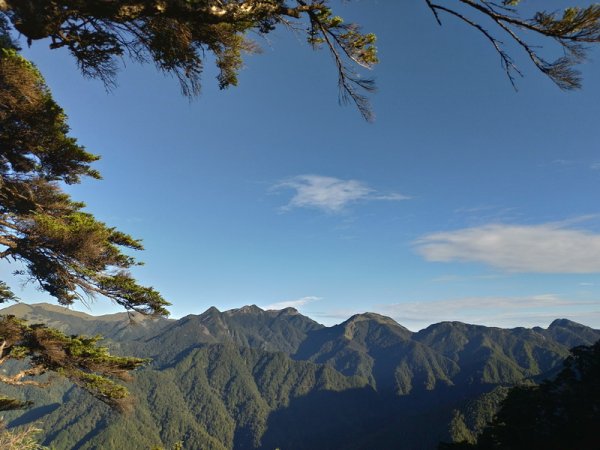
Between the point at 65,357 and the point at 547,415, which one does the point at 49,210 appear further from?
the point at 547,415

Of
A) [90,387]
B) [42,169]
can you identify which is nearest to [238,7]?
[42,169]

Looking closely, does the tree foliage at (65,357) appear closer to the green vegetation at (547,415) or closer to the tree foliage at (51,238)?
the tree foliage at (51,238)

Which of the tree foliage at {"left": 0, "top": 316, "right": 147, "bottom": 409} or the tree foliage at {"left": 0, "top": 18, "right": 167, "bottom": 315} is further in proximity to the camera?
the tree foliage at {"left": 0, "top": 316, "right": 147, "bottom": 409}

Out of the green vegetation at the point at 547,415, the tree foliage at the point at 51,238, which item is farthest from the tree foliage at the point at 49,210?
the green vegetation at the point at 547,415

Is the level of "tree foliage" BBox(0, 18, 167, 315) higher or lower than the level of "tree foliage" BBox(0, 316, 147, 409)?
higher

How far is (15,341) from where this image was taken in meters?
11.6

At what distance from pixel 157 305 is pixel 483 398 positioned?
585ft

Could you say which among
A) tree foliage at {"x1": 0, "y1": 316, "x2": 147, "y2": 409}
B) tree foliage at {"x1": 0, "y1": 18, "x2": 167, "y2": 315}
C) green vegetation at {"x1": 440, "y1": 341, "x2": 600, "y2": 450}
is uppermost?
tree foliage at {"x1": 0, "y1": 18, "x2": 167, "y2": 315}

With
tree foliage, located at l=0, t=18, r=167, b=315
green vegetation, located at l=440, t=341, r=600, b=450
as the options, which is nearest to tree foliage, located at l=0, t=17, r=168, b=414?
tree foliage, located at l=0, t=18, r=167, b=315

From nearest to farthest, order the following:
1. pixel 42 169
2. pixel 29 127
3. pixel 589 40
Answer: pixel 589 40 → pixel 29 127 → pixel 42 169

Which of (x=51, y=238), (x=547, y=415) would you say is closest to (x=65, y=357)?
(x=51, y=238)

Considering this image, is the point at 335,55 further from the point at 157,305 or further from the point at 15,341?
the point at 15,341

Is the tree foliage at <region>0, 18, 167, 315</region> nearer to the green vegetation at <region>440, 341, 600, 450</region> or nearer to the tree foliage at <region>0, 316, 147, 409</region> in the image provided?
the tree foliage at <region>0, 316, 147, 409</region>

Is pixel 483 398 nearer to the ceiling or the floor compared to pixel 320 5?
nearer to the floor
